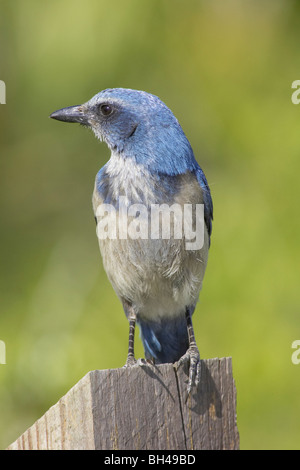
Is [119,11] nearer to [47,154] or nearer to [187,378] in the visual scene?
[47,154]

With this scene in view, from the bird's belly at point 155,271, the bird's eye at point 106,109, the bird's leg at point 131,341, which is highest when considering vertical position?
the bird's eye at point 106,109

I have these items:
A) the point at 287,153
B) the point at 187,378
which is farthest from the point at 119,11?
the point at 187,378

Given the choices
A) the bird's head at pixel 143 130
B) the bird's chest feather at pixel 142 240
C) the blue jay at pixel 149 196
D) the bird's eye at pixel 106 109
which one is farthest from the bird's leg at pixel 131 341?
the bird's eye at pixel 106 109

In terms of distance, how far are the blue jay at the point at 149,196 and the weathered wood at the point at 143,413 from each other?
676 mm

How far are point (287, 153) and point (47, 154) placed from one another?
1766 millimetres

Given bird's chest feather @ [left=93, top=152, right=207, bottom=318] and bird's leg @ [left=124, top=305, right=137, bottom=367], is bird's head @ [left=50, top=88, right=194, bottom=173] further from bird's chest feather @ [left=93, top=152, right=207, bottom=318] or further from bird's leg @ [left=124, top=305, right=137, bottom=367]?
bird's leg @ [left=124, top=305, right=137, bottom=367]

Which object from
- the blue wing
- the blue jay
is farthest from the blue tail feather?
the blue wing

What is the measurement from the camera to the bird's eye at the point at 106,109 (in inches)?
165

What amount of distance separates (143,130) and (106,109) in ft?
1.15

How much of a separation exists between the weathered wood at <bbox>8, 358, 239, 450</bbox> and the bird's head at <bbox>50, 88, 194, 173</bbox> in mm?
1261

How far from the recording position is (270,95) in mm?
5250

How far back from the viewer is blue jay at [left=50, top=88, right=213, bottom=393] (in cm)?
391

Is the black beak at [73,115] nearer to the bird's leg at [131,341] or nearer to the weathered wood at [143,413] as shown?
the bird's leg at [131,341]

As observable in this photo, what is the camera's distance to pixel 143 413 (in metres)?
2.84
